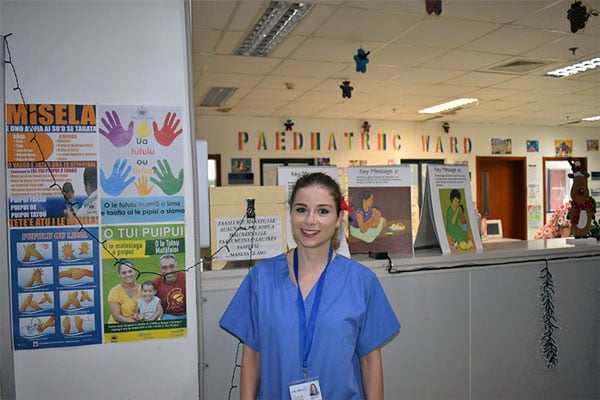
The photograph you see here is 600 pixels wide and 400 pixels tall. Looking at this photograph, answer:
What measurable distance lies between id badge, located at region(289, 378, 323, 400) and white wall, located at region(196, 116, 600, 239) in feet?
20.2

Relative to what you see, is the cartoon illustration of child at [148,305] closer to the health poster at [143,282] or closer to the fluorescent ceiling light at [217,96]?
the health poster at [143,282]

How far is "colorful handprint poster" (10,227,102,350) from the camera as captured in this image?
1589mm

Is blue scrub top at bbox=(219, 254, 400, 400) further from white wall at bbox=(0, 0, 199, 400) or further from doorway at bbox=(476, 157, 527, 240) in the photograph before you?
doorway at bbox=(476, 157, 527, 240)

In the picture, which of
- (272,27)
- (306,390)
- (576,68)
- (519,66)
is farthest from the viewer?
(576,68)

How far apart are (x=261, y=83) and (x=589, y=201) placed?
3.84 meters

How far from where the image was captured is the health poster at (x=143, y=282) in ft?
5.42

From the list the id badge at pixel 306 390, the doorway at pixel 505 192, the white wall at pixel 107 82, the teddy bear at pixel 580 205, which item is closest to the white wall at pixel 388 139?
the doorway at pixel 505 192

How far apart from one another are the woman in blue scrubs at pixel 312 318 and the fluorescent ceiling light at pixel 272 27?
7.41 feet

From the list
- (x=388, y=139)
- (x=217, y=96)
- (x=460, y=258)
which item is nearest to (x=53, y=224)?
(x=460, y=258)

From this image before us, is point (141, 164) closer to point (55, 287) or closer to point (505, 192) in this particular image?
point (55, 287)

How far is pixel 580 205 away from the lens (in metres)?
2.64

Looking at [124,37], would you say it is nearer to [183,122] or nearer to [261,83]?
[183,122]

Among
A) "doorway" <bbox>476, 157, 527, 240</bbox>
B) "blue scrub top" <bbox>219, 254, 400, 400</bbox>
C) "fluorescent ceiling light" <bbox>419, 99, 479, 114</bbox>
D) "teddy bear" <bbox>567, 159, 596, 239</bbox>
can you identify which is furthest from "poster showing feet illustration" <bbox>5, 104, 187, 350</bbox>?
"doorway" <bbox>476, 157, 527, 240</bbox>

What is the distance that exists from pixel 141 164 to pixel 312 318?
2.75 ft
